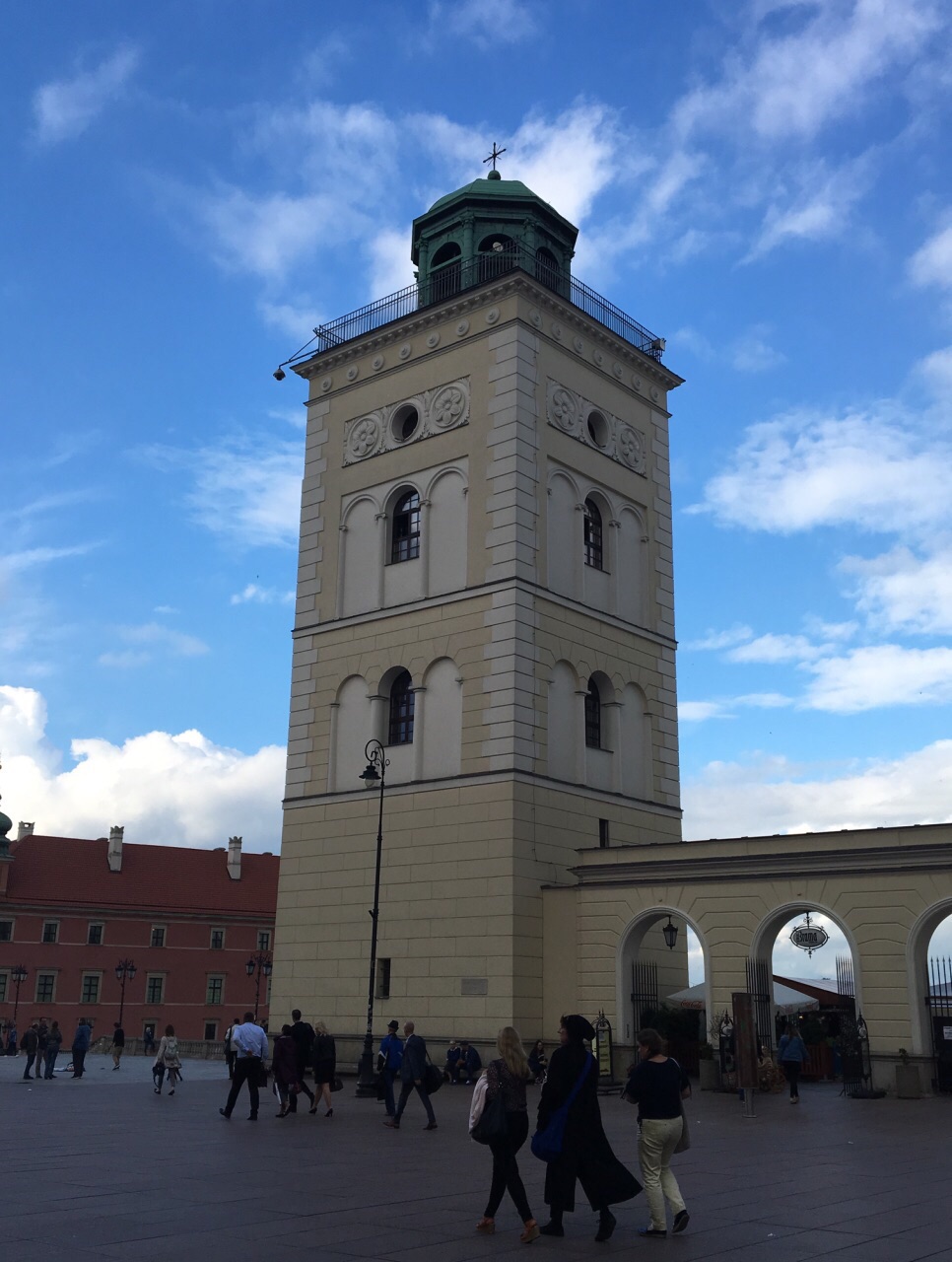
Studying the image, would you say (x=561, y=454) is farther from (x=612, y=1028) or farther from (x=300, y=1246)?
(x=300, y=1246)

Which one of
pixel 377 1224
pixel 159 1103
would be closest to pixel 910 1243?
pixel 377 1224

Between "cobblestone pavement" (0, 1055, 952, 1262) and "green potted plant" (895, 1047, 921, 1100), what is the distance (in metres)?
2.88

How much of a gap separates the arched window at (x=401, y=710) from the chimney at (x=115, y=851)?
5349 centimetres

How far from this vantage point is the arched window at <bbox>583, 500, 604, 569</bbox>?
34500 mm

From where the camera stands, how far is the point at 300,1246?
862 cm

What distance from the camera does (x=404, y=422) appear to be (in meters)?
35.5

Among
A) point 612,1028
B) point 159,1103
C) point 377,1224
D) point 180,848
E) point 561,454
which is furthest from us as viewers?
point 180,848

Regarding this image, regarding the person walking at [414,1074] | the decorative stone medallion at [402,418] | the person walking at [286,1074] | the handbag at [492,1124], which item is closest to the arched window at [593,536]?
the decorative stone medallion at [402,418]

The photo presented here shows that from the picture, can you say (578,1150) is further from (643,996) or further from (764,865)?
(643,996)

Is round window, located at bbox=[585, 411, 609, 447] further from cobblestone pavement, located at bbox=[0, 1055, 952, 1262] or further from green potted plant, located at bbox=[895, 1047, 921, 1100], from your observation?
cobblestone pavement, located at bbox=[0, 1055, 952, 1262]

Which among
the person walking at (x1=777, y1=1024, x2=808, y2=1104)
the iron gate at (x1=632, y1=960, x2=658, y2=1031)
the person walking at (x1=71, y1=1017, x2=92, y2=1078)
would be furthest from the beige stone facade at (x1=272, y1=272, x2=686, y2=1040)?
the person walking at (x1=777, y1=1024, x2=808, y2=1104)

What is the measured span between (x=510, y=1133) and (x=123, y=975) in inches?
2565

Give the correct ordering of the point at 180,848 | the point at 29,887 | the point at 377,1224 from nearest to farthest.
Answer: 1. the point at 377,1224
2. the point at 29,887
3. the point at 180,848

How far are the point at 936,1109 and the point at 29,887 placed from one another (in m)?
66.8
